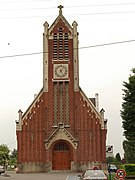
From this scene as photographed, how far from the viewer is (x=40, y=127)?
62844mm

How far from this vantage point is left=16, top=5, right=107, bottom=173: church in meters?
61.7

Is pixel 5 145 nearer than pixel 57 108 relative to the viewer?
No

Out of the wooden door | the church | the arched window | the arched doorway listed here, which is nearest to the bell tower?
the church

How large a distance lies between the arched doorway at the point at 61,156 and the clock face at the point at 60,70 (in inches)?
370

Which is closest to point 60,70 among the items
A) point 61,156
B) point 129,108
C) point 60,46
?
point 60,46

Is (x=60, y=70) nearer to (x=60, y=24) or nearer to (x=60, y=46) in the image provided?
(x=60, y=46)

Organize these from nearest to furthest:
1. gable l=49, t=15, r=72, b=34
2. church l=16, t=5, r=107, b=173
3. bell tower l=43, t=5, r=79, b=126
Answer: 1. church l=16, t=5, r=107, b=173
2. bell tower l=43, t=5, r=79, b=126
3. gable l=49, t=15, r=72, b=34

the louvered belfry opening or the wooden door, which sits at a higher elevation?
the louvered belfry opening

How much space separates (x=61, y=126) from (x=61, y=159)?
181 inches

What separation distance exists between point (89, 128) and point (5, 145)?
2607 inches

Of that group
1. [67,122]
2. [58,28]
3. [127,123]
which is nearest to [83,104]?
[67,122]

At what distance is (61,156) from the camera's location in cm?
6259

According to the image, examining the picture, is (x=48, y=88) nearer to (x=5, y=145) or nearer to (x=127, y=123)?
(x=127, y=123)

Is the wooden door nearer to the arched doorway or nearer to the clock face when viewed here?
the arched doorway
